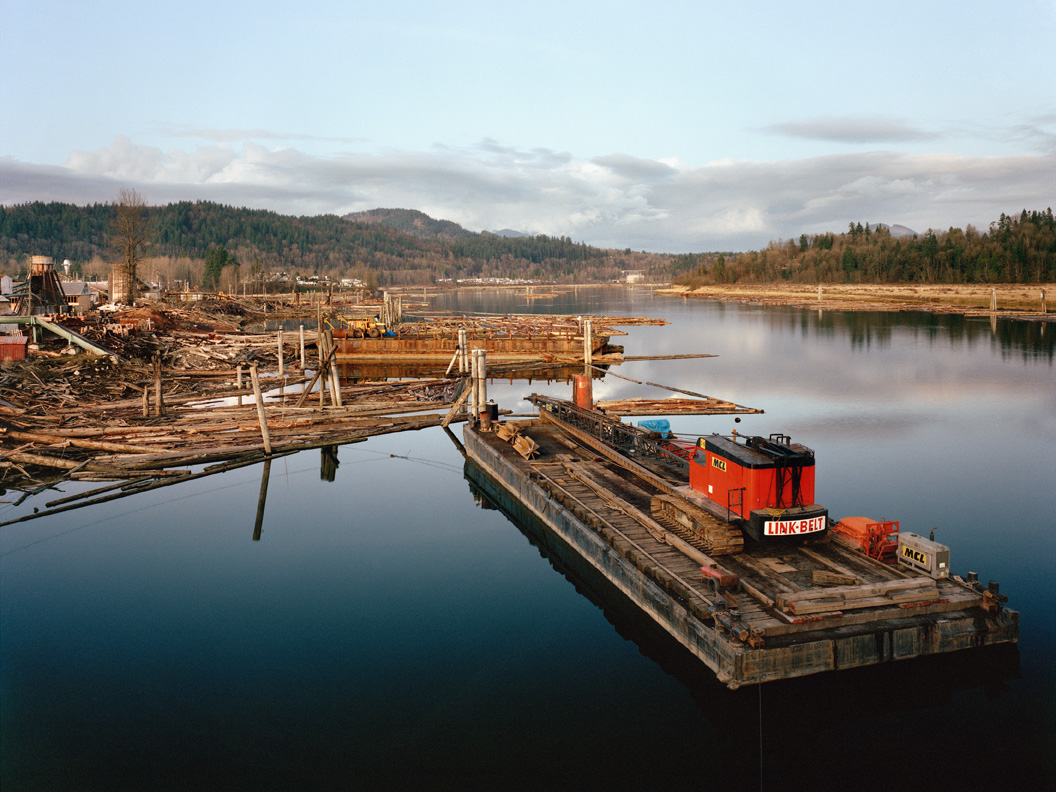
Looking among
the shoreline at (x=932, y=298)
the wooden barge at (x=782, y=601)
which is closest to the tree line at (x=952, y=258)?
the shoreline at (x=932, y=298)

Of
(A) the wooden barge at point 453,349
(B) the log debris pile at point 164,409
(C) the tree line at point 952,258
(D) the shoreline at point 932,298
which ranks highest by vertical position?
(C) the tree line at point 952,258

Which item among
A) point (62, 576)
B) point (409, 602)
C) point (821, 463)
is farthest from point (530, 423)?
point (62, 576)

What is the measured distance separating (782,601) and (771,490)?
298cm

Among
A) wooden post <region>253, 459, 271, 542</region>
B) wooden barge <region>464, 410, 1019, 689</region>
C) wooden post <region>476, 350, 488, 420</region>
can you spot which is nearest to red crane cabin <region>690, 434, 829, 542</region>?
wooden barge <region>464, 410, 1019, 689</region>

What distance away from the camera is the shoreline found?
113250 mm

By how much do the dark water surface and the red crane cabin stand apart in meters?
3.19

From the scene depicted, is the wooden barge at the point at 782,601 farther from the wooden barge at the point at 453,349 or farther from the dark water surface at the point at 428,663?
the wooden barge at the point at 453,349

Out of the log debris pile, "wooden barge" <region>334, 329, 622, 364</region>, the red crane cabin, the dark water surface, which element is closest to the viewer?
the dark water surface

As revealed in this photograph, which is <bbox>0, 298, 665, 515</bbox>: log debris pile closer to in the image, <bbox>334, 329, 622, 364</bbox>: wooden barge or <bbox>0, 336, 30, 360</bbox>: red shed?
<bbox>0, 336, 30, 360</bbox>: red shed

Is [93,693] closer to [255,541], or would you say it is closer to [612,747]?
[255,541]

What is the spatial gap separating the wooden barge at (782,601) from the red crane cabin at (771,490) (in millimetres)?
989

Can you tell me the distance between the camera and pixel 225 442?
107 feet

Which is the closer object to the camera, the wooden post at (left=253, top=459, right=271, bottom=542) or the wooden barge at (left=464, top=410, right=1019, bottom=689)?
the wooden barge at (left=464, top=410, right=1019, bottom=689)

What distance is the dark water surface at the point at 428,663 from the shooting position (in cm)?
1240
